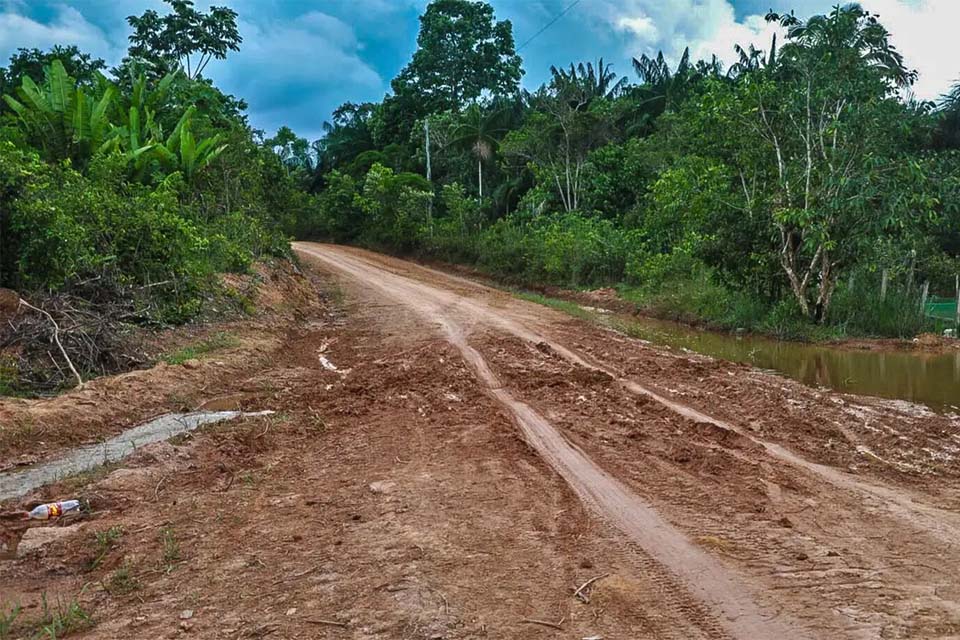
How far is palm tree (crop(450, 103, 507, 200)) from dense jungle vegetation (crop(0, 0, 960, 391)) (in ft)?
0.39

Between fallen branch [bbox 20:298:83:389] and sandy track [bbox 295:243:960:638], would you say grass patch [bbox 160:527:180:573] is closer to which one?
sandy track [bbox 295:243:960:638]

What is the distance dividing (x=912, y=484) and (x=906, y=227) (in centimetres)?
966

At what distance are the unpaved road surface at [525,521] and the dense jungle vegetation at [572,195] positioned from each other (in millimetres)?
3940

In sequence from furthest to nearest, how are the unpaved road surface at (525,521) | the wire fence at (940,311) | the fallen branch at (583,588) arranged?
the wire fence at (940,311)
the fallen branch at (583,588)
the unpaved road surface at (525,521)

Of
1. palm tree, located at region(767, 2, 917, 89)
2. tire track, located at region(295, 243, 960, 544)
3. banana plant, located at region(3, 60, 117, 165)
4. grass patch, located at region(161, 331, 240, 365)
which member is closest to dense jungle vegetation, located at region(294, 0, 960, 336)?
palm tree, located at region(767, 2, 917, 89)

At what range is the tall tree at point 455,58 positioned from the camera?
144 feet

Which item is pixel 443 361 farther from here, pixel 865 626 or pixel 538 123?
pixel 538 123

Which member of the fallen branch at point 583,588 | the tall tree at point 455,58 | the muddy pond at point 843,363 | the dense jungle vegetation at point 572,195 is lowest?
the muddy pond at point 843,363

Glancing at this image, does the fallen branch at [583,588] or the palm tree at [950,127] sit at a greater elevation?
the palm tree at [950,127]

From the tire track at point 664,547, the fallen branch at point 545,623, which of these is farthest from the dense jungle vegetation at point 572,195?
the fallen branch at point 545,623

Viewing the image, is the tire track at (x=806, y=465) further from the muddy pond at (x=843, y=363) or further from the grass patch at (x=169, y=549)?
the grass patch at (x=169, y=549)

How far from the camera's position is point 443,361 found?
1011 centimetres

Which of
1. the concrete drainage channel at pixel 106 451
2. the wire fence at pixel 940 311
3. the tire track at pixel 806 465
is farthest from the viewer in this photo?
the wire fence at pixel 940 311

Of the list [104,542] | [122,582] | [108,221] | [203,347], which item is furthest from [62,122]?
[122,582]
